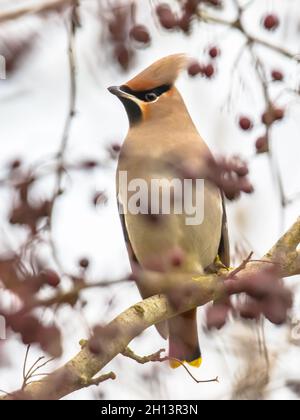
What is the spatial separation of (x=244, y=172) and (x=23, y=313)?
2.41 ft

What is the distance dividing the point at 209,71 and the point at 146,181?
2.43ft

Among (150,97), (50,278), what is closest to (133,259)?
(150,97)

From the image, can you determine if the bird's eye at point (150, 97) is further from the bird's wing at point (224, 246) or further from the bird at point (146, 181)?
the bird's wing at point (224, 246)

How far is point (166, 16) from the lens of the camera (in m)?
2.46

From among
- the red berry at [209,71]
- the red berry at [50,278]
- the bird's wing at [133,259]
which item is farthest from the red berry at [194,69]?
the red berry at [50,278]

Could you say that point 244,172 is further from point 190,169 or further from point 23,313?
point 23,313

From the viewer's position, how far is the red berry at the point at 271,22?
270 centimetres

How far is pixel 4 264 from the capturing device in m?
1.67

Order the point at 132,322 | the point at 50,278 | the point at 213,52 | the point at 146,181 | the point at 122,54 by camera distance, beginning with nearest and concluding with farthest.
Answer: the point at 50,278
the point at 122,54
the point at 132,322
the point at 213,52
the point at 146,181

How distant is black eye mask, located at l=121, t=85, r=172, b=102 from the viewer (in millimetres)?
3928

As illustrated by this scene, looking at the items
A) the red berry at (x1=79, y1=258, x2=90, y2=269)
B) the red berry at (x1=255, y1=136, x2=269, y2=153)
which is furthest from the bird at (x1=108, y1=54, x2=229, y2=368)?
the red berry at (x1=79, y1=258, x2=90, y2=269)

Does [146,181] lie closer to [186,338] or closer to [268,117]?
[186,338]

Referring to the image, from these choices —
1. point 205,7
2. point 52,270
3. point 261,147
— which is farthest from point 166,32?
point 52,270

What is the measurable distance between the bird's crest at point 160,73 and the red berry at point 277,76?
1225mm
